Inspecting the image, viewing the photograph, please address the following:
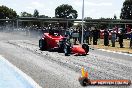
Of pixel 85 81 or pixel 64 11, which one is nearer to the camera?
pixel 85 81

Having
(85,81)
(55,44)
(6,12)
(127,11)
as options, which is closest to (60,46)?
(55,44)

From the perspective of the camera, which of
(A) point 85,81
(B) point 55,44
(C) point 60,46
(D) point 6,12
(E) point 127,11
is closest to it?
(A) point 85,81

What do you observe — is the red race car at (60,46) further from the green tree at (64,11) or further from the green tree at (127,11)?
the green tree at (64,11)

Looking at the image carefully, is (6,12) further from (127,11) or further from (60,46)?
(60,46)

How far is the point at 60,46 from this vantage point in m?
20.1

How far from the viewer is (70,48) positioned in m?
18.6

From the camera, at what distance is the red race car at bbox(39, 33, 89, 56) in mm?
18547

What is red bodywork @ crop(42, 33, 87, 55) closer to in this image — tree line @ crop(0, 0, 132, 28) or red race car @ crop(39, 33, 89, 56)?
red race car @ crop(39, 33, 89, 56)

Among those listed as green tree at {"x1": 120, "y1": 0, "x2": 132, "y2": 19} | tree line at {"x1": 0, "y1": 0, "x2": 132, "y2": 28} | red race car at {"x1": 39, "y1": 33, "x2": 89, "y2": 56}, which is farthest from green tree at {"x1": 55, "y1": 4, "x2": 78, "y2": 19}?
red race car at {"x1": 39, "y1": 33, "x2": 89, "y2": 56}

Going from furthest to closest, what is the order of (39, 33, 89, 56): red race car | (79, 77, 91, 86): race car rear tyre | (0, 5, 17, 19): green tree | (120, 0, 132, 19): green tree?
(0, 5, 17, 19): green tree → (120, 0, 132, 19): green tree → (39, 33, 89, 56): red race car → (79, 77, 91, 86): race car rear tyre

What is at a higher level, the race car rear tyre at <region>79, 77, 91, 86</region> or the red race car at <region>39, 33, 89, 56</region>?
→ the race car rear tyre at <region>79, 77, 91, 86</region>

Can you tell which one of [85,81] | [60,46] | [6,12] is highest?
[6,12]

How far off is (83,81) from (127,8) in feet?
398

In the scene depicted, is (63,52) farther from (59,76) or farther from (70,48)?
(59,76)
